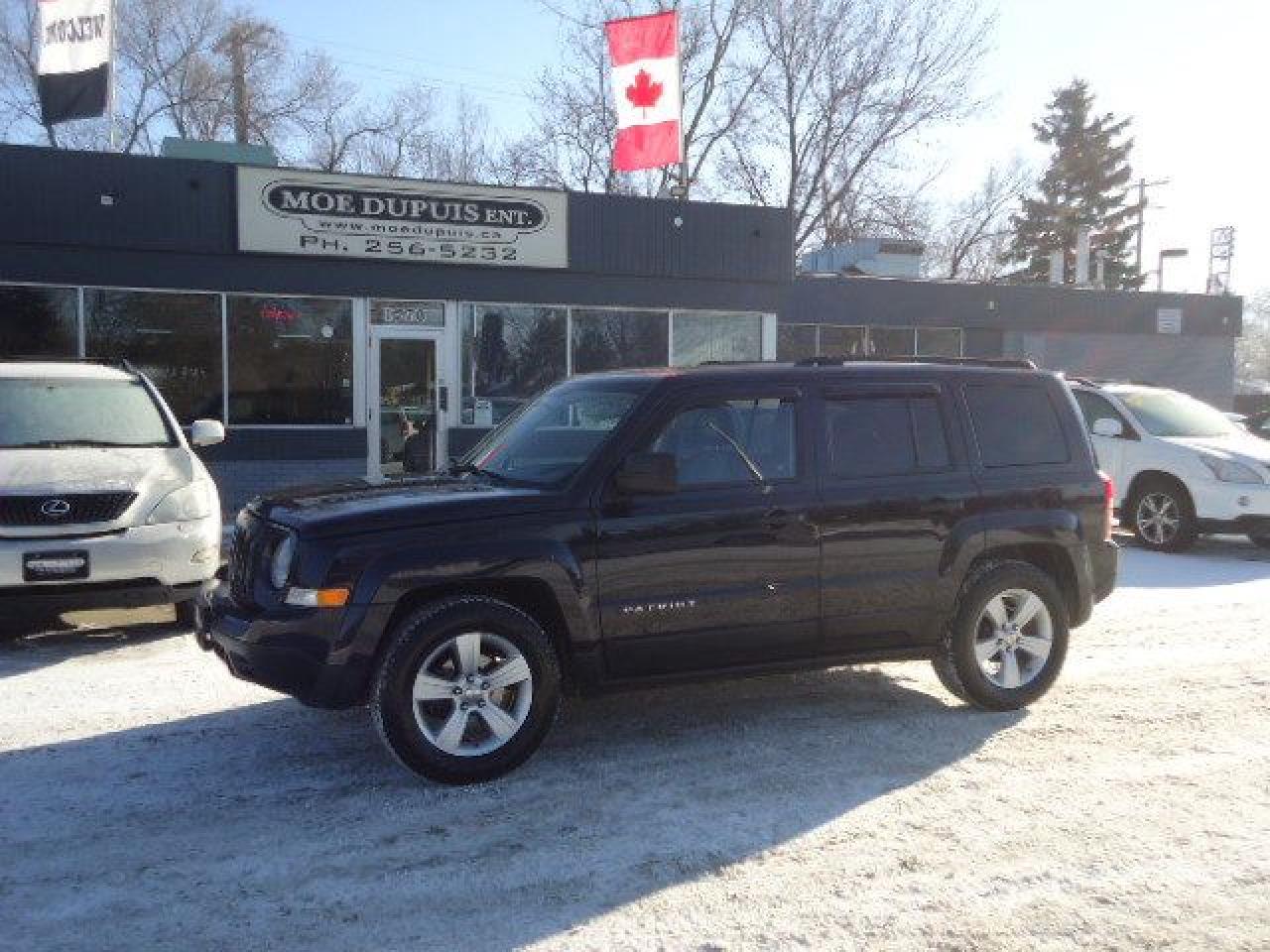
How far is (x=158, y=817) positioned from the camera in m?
4.51

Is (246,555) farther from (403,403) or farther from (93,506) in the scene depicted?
(403,403)

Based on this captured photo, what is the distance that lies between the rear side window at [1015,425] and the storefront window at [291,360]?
11145 millimetres

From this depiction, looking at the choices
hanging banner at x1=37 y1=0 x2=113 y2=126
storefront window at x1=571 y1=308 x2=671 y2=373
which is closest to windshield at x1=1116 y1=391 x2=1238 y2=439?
storefront window at x1=571 y1=308 x2=671 y2=373

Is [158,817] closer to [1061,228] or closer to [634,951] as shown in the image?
[634,951]

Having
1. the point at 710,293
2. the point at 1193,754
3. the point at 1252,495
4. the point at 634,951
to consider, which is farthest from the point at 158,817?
the point at 710,293

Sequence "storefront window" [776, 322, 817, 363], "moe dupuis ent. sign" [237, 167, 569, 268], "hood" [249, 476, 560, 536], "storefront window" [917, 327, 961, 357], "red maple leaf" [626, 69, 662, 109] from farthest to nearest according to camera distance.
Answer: "storefront window" [917, 327, 961, 357]
"storefront window" [776, 322, 817, 363]
"red maple leaf" [626, 69, 662, 109]
"moe dupuis ent. sign" [237, 167, 569, 268]
"hood" [249, 476, 560, 536]

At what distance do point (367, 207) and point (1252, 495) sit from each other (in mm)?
10857

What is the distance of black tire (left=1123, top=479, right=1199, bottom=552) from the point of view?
463 inches

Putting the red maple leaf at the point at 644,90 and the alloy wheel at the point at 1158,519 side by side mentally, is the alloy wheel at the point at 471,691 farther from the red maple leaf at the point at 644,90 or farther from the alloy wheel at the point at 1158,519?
the red maple leaf at the point at 644,90

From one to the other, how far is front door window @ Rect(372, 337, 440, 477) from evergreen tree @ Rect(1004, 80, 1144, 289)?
44962mm

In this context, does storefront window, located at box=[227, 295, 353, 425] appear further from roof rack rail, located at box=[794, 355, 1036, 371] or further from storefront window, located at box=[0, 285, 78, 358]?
roof rack rail, located at box=[794, 355, 1036, 371]

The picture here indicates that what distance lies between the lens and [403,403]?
16.1 meters

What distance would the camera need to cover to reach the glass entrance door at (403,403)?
52.0 feet

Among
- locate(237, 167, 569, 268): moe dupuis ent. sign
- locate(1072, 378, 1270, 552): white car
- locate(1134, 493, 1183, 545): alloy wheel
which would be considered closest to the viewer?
locate(1072, 378, 1270, 552): white car
